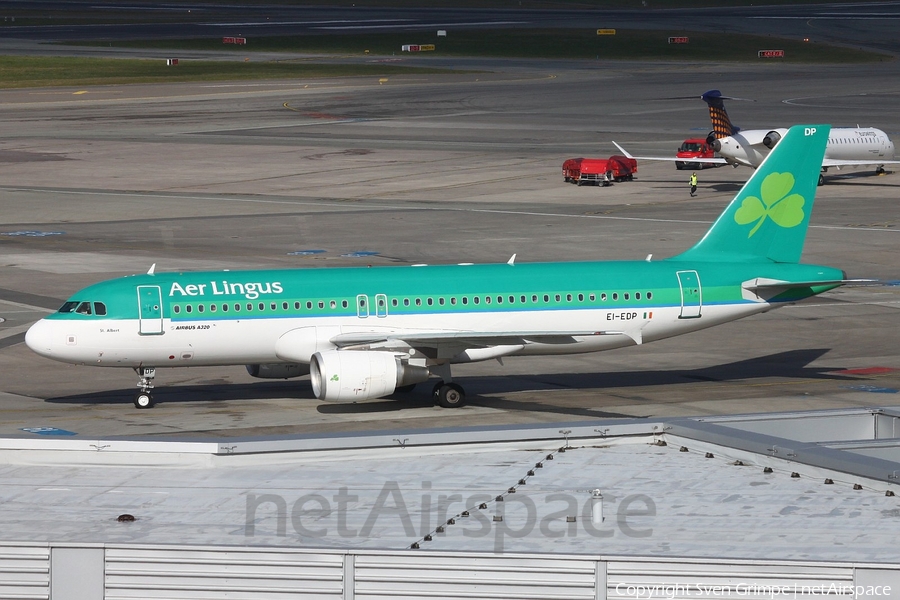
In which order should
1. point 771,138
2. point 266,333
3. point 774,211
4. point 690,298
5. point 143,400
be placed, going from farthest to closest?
point 771,138, point 774,211, point 690,298, point 143,400, point 266,333

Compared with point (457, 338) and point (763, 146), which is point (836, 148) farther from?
point (457, 338)

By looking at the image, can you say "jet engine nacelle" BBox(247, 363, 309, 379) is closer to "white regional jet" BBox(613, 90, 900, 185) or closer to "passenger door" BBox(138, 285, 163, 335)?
"passenger door" BBox(138, 285, 163, 335)

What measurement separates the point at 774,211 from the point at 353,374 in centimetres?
1572

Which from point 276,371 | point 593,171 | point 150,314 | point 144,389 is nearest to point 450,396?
point 276,371

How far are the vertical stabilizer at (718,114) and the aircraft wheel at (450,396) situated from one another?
180 feet

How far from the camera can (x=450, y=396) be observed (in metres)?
42.0

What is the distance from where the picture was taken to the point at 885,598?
1623cm

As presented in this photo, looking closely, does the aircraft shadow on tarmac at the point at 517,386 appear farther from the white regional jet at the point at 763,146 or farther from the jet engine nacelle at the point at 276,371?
the white regional jet at the point at 763,146

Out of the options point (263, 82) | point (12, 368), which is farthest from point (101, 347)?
point (263, 82)

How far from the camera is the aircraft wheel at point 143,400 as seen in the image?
138 feet

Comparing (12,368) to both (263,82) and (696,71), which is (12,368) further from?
(696,71)

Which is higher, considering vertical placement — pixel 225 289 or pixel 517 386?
pixel 225 289

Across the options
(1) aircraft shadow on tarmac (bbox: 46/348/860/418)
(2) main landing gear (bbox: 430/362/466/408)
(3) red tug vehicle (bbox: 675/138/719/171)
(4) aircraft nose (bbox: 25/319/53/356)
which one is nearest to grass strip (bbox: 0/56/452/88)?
(3) red tug vehicle (bbox: 675/138/719/171)

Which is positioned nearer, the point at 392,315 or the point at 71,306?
the point at 71,306
